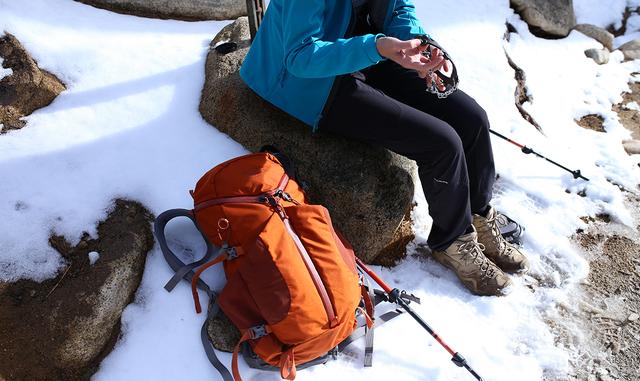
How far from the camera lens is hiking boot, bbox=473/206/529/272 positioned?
338 cm

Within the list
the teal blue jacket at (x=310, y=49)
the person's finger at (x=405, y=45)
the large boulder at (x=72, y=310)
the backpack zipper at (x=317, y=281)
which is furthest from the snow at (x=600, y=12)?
the large boulder at (x=72, y=310)

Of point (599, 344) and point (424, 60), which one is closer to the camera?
point (424, 60)

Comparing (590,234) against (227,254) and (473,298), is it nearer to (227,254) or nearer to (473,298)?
(473,298)

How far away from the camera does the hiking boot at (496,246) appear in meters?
3.38

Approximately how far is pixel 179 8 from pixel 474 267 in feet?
10.4

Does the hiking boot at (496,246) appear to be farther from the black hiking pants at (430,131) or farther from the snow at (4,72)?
the snow at (4,72)

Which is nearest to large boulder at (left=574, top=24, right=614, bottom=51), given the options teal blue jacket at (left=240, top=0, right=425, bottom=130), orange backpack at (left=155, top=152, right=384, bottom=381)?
teal blue jacket at (left=240, top=0, right=425, bottom=130)

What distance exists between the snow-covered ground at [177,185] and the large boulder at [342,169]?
0.16 m

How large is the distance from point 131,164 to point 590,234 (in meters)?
3.29

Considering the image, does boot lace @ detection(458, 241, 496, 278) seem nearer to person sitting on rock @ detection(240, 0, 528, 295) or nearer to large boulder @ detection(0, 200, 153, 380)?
person sitting on rock @ detection(240, 0, 528, 295)

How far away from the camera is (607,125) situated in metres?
4.92

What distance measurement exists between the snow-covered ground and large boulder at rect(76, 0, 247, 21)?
120 mm

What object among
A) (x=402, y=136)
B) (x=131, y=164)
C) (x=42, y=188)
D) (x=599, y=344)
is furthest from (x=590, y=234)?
(x=42, y=188)

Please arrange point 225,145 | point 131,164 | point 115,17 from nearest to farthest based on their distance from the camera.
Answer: point 131,164
point 225,145
point 115,17
